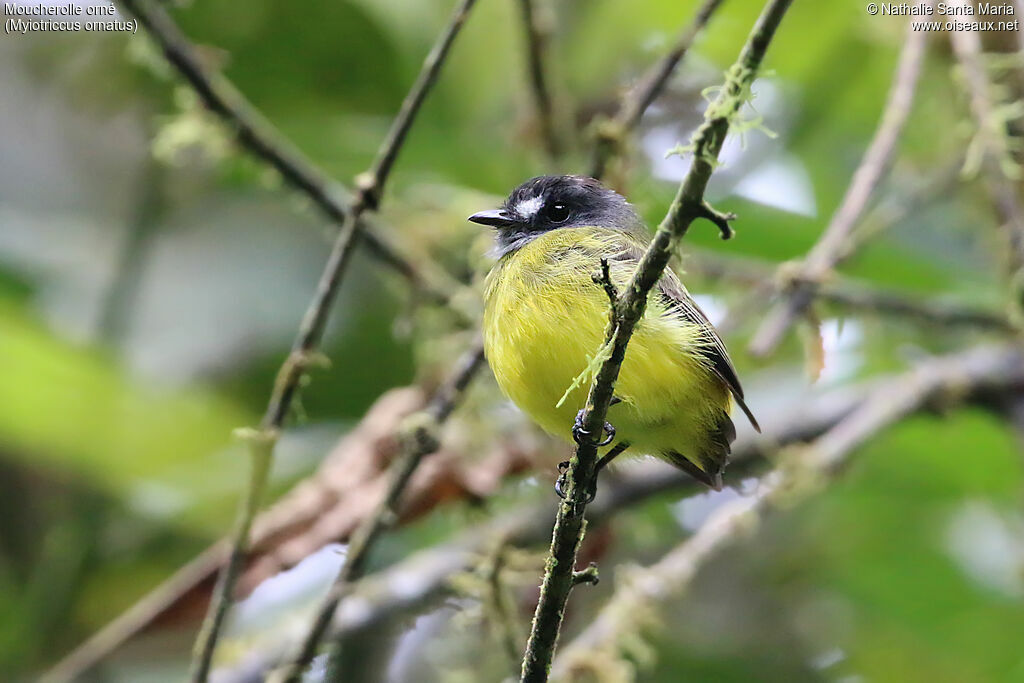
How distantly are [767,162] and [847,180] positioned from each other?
19.1 inches

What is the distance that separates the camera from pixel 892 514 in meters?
5.38

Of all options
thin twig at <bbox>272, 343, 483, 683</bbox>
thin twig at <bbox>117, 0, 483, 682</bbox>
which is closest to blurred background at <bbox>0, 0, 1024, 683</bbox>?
thin twig at <bbox>272, 343, 483, 683</bbox>

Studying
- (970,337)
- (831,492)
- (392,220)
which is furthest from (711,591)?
(392,220)

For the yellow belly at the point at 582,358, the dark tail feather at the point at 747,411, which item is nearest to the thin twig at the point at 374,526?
the yellow belly at the point at 582,358

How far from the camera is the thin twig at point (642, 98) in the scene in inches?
138

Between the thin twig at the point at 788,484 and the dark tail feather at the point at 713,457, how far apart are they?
1.20 feet

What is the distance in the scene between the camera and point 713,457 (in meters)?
3.17

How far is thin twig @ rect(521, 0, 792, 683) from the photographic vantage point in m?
1.59

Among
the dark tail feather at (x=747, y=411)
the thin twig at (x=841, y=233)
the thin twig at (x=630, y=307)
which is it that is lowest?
the thin twig at (x=630, y=307)

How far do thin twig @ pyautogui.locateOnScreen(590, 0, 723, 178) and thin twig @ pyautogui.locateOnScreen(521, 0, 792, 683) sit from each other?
6.00 ft

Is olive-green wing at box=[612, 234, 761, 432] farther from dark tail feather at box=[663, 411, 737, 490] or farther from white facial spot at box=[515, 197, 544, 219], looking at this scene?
white facial spot at box=[515, 197, 544, 219]

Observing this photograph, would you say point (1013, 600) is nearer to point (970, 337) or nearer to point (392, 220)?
point (970, 337)

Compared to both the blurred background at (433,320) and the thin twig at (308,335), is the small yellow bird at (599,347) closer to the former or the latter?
the thin twig at (308,335)

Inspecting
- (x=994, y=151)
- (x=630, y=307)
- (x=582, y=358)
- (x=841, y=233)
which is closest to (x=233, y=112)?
(x=582, y=358)
